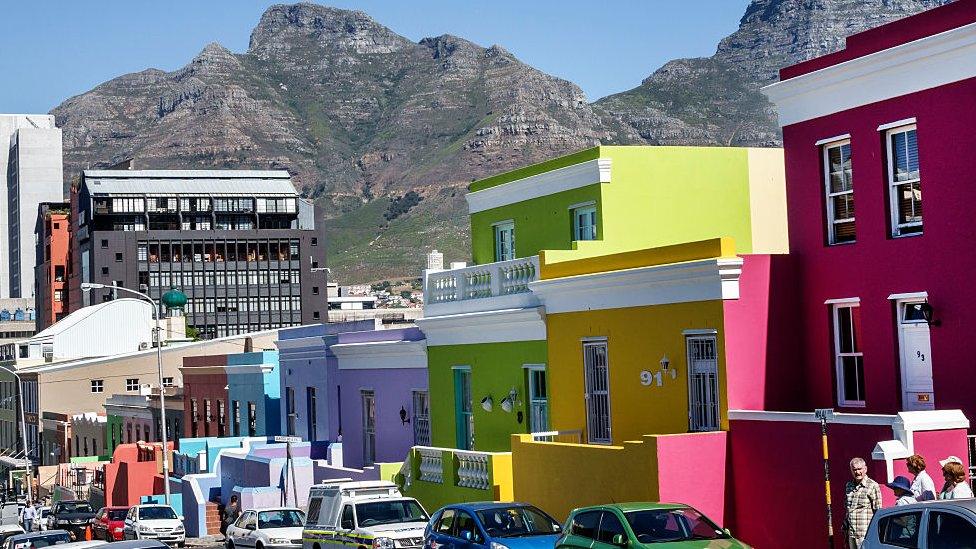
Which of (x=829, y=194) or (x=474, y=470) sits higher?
(x=829, y=194)

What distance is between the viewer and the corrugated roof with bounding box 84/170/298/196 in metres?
133

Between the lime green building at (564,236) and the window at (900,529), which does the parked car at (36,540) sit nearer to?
Answer: the lime green building at (564,236)

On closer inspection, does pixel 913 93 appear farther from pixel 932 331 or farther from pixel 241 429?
pixel 241 429

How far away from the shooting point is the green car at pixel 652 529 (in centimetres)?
1719

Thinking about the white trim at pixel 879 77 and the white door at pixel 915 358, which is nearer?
the white trim at pixel 879 77

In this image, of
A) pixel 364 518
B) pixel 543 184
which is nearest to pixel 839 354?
pixel 364 518

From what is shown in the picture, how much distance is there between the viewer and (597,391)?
25.7m

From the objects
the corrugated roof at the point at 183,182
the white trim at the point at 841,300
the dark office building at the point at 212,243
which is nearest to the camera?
the white trim at the point at 841,300

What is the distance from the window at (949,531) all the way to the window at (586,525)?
5.07 meters

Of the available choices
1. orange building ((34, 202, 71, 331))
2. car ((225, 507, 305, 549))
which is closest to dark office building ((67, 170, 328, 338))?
orange building ((34, 202, 71, 331))

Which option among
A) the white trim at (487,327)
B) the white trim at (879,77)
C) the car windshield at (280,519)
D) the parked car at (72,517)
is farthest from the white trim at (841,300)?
the parked car at (72,517)

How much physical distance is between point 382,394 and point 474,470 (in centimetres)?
858

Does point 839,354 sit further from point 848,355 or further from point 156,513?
point 156,513

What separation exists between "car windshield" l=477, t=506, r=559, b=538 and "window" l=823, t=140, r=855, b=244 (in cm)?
679
